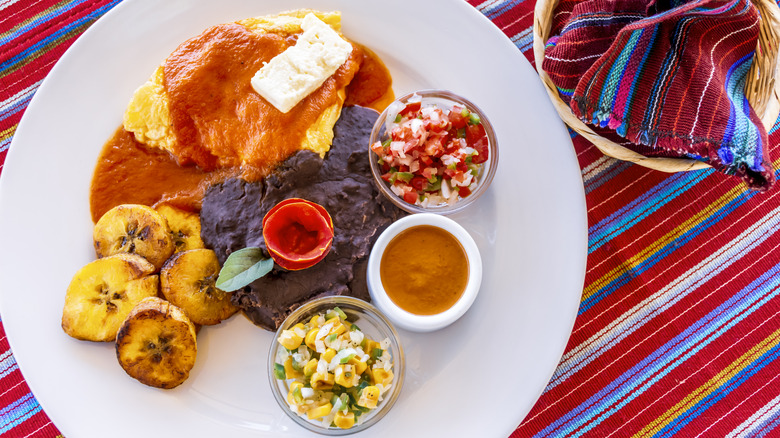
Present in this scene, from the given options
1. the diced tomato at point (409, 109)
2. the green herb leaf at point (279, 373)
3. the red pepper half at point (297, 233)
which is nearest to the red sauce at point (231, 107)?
the red pepper half at point (297, 233)

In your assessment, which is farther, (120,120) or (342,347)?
(120,120)

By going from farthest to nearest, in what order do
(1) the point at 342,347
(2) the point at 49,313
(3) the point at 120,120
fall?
(3) the point at 120,120 → (2) the point at 49,313 → (1) the point at 342,347

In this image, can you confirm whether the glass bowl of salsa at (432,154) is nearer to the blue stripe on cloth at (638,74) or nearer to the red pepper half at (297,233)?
the red pepper half at (297,233)

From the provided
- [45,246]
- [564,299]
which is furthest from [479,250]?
[45,246]

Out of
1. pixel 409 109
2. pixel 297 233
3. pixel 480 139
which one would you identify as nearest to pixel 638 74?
pixel 480 139

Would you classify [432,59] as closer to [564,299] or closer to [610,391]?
[564,299]

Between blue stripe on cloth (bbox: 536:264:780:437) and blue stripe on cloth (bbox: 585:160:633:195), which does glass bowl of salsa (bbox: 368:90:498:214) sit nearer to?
blue stripe on cloth (bbox: 585:160:633:195)

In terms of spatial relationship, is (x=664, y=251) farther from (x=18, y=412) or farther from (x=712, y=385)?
(x=18, y=412)
